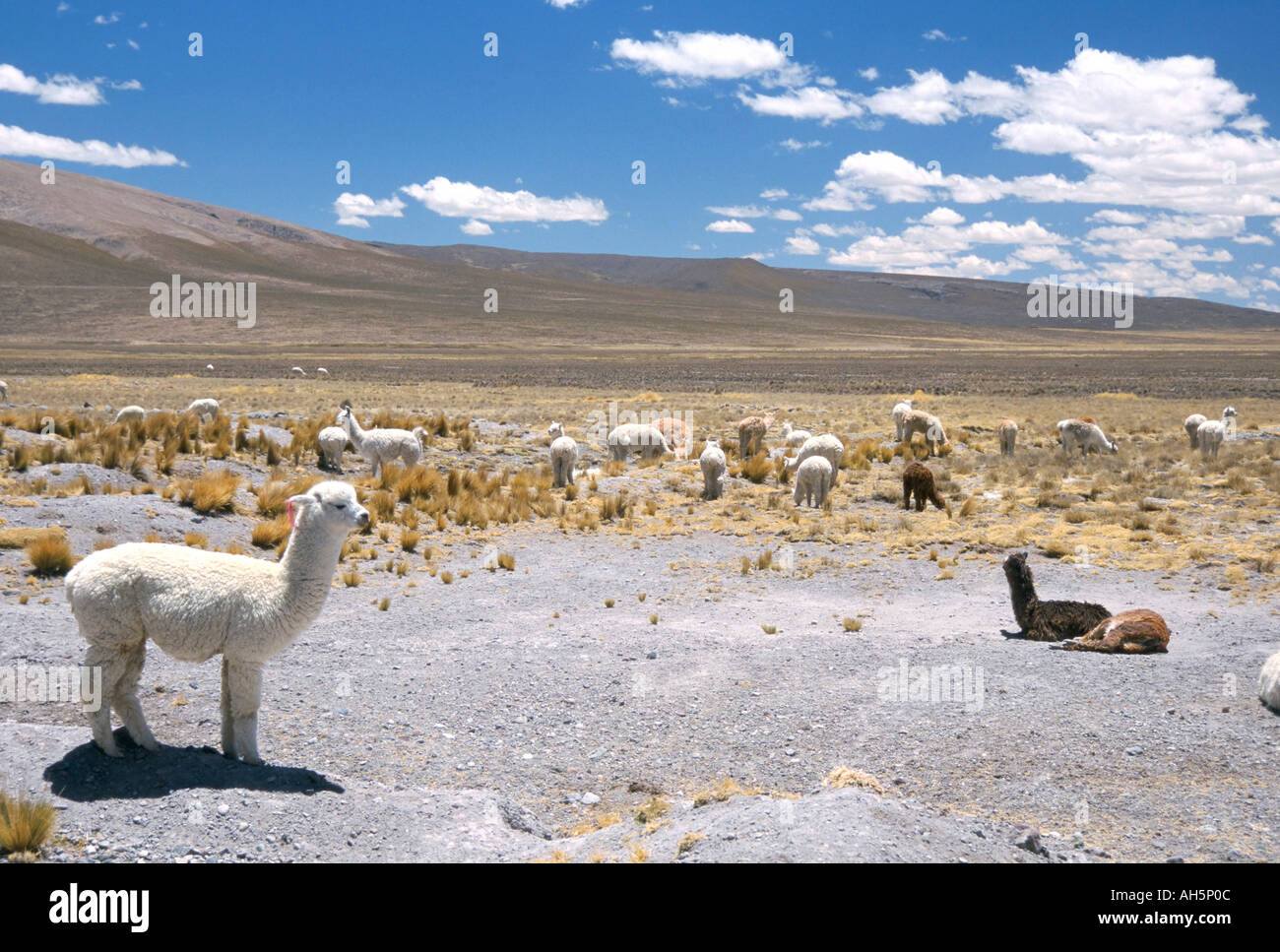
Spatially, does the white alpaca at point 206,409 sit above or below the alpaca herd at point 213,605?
above

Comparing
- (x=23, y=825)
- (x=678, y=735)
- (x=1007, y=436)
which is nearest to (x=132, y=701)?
(x=23, y=825)

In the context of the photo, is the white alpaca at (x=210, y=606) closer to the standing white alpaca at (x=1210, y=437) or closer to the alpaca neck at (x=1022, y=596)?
the alpaca neck at (x=1022, y=596)

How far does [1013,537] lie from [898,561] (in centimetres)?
226

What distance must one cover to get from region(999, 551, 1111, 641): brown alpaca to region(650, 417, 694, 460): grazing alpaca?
44.3 ft

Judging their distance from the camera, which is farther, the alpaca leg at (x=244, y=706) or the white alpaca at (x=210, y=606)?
the alpaca leg at (x=244, y=706)

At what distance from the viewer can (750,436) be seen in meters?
22.5

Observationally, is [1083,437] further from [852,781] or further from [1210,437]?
[852,781]

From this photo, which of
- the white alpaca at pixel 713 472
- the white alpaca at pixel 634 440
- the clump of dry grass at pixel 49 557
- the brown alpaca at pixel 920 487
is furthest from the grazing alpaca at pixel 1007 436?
the clump of dry grass at pixel 49 557

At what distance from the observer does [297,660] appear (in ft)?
28.0

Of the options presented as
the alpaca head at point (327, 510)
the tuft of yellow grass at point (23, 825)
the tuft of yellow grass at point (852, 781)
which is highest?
the alpaca head at point (327, 510)

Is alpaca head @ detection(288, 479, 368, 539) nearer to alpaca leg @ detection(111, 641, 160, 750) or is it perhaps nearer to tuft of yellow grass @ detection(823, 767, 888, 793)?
alpaca leg @ detection(111, 641, 160, 750)

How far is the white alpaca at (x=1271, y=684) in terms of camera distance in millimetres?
7039

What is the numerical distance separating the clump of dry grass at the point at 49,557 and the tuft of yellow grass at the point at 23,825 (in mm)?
6931

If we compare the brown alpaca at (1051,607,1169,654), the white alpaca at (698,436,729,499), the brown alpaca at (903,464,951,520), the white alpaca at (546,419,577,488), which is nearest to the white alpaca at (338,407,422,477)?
the white alpaca at (546,419,577,488)
